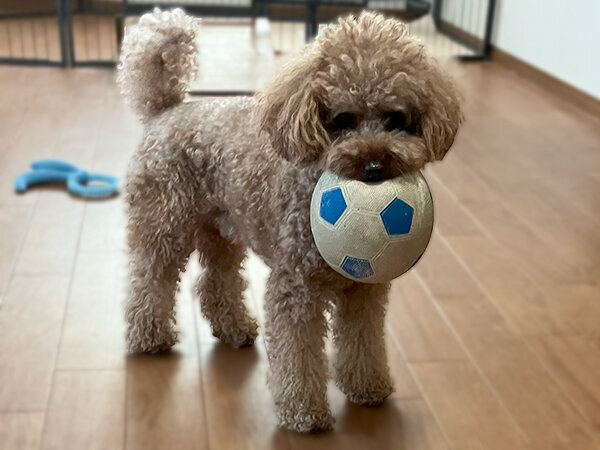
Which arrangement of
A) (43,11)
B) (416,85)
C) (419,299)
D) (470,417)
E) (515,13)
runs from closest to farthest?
(416,85), (470,417), (419,299), (515,13), (43,11)

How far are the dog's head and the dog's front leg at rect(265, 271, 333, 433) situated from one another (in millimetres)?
315

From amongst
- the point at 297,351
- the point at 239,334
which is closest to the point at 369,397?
the point at 297,351

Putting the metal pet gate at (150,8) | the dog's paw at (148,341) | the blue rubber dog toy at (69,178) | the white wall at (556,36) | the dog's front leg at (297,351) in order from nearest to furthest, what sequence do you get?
1. the dog's front leg at (297,351)
2. the dog's paw at (148,341)
3. the blue rubber dog toy at (69,178)
4. the white wall at (556,36)
5. the metal pet gate at (150,8)

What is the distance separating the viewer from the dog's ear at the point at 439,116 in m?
1.57

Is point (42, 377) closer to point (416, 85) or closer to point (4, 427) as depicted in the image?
point (4, 427)

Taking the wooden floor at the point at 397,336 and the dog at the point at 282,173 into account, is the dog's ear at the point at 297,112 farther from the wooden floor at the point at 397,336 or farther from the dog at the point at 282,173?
the wooden floor at the point at 397,336

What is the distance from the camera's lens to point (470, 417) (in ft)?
6.39

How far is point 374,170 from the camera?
5.04 feet

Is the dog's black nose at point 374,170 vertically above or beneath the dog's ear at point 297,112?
beneath

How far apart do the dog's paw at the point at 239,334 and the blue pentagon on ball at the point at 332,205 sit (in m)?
0.71

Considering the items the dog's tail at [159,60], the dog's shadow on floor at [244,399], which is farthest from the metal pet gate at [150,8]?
the dog's shadow on floor at [244,399]

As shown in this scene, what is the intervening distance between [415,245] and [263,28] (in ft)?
12.4

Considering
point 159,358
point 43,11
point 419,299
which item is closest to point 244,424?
point 159,358

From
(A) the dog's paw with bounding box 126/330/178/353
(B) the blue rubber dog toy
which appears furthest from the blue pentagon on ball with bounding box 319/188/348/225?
(B) the blue rubber dog toy
